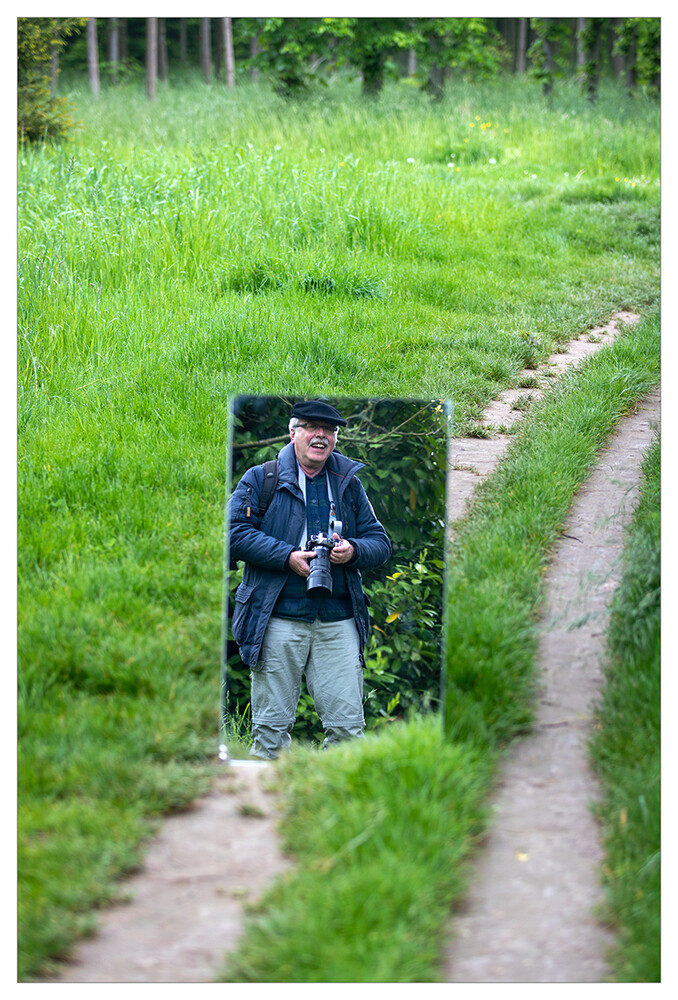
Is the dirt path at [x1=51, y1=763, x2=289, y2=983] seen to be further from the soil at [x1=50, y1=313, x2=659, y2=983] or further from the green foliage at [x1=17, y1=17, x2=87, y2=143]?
the green foliage at [x1=17, y1=17, x2=87, y2=143]

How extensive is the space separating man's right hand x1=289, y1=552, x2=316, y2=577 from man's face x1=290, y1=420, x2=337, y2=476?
0.36 metres

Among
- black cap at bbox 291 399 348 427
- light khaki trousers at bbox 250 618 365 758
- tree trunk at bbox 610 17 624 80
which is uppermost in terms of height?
tree trunk at bbox 610 17 624 80

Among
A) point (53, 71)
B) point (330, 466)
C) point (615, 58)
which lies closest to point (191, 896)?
point (330, 466)

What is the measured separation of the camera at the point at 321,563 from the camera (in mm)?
3492

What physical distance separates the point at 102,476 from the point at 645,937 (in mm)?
3152

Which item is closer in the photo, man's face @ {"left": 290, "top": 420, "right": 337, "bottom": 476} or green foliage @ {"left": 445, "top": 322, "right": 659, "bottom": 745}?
green foliage @ {"left": 445, "top": 322, "right": 659, "bottom": 745}

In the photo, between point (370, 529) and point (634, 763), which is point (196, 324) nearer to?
point (370, 529)

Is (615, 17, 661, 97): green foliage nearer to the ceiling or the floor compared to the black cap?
nearer to the ceiling

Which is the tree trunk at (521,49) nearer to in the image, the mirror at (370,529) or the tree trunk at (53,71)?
the tree trunk at (53,71)

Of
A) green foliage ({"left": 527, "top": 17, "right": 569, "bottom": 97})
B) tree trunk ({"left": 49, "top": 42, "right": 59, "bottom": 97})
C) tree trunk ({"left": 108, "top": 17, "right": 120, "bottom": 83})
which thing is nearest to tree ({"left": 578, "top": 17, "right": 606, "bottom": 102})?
green foliage ({"left": 527, "top": 17, "right": 569, "bottom": 97})

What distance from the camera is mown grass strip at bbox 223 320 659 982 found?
8.07ft

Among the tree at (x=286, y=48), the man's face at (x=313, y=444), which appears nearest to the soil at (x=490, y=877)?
the man's face at (x=313, y=444)

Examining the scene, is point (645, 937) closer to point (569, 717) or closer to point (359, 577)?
point (569, 717)

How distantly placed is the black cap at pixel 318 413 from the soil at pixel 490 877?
130 centimetres
